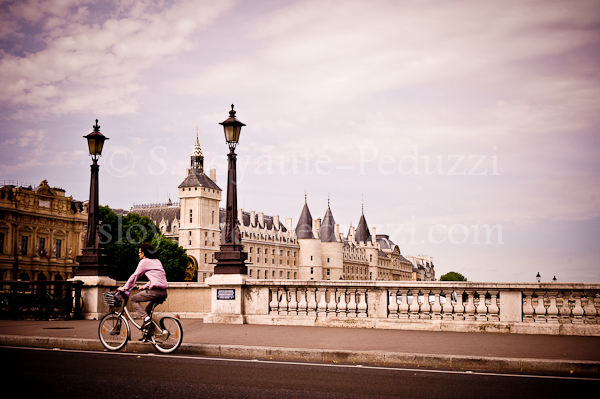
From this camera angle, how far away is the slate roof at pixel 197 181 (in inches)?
4914

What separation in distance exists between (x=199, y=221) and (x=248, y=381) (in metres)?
118

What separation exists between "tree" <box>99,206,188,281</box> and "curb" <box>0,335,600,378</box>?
198 ft

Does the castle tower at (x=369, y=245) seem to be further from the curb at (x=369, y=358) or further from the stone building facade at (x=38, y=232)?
the curb at (x=369, y=358)

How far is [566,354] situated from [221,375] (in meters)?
5.24

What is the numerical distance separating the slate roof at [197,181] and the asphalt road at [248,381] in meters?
117

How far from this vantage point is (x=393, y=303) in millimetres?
14172

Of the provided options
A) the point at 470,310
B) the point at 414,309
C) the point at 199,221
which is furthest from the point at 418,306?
the point at 199,221

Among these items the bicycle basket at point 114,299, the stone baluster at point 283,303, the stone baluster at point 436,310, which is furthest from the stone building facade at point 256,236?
the bicycle basket at point 114,299

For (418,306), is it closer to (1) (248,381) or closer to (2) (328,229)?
(1) (248,381)

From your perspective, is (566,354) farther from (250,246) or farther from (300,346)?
(250,246)

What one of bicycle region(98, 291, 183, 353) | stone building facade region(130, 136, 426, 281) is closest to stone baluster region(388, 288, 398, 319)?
bicycle region(98, 291, 183, 353)

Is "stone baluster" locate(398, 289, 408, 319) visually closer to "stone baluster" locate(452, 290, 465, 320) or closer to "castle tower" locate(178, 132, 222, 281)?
"stone baluster" locate(452, 290, 465, 320)

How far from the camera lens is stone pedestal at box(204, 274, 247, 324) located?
15.5 meters

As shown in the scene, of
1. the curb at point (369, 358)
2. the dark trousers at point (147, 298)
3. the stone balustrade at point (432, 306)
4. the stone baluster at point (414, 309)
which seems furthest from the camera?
the stone baluster at point (414, 309)
